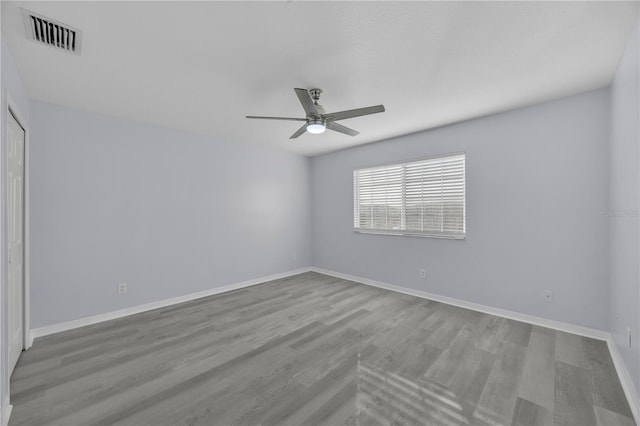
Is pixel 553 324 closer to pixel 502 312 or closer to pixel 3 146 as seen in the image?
pixel 502 312

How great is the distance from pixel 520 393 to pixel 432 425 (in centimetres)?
79

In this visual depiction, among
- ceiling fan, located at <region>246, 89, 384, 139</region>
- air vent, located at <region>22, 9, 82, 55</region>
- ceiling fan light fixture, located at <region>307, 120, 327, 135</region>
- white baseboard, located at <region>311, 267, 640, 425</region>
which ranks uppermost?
air vent, located at <region>22, 9, 82, 55</region>

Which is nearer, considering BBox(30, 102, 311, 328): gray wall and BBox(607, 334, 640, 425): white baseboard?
BBox(607, 334, 640, 425): white baseboard

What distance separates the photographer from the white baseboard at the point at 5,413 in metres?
1.60

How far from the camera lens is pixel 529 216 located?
306 centimetres

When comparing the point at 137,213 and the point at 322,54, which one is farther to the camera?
the point at 137,213

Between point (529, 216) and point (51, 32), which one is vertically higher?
point (51, 32)

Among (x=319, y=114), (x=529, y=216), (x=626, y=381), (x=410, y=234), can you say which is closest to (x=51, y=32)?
(x=319, y=114)

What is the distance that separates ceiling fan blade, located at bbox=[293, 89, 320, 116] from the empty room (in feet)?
0.47

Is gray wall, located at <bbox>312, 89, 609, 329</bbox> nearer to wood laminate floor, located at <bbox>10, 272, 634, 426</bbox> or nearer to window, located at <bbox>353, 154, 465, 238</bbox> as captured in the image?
window, located at <bbox>353, 154, 465, 238</bbox>

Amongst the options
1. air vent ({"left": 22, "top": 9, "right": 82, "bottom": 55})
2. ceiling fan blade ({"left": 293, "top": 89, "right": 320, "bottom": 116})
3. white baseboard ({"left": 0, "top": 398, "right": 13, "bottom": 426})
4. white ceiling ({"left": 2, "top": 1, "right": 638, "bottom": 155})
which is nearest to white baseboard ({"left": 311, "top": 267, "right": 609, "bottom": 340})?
white ceiling ({"left": 2, "top": 1, "right": 638, "bottom": 155})

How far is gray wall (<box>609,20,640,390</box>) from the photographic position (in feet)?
5.81

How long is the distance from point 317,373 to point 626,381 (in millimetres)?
2262

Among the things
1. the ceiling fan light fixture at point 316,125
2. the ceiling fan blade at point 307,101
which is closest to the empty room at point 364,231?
the ceiling fan light fixture at point 316,125
